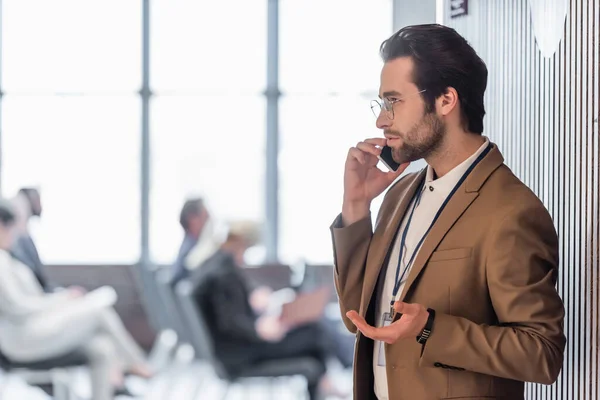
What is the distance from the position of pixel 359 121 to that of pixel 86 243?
2.49 m

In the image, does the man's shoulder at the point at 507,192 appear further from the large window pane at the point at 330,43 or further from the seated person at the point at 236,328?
the large window pane at the point at 330,43

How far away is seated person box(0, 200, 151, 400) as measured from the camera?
4.13 m

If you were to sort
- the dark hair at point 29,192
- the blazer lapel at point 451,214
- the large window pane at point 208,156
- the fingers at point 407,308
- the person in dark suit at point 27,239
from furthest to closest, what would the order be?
the large window pane at point 208,156 → the dark hair at point 29,192 → the person in dark suit at point 27,239 → the blazer lapel at point 451,214 → the fingers at point 407,308

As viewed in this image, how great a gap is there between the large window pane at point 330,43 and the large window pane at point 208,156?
43 centimetres

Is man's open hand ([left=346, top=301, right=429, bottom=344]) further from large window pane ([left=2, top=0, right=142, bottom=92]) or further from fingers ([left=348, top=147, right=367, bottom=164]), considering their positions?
large window pane ([left=2, top=0, right=142, bottom=92])

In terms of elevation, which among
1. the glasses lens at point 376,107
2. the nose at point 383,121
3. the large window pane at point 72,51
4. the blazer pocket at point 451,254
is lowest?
the blazer pocket at point 451,254

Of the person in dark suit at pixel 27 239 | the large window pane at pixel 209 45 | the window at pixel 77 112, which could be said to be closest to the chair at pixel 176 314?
the person in dark suit at pixel 27 239

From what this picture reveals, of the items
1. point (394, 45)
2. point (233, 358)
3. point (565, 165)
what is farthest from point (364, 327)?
point (233, 358)

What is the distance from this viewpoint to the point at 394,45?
1.50 metres

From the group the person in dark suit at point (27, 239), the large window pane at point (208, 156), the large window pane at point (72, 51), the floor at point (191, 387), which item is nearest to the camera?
the person in dark suit at point (27, 239)

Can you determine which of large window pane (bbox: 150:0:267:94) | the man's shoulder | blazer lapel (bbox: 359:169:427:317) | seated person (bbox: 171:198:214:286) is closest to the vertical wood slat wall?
the man's shoulder

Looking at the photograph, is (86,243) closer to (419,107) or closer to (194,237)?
(194,237)

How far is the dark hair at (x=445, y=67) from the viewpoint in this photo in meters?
1.44

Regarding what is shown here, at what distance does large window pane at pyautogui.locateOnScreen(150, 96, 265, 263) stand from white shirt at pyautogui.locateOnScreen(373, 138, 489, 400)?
5269 millimetres
